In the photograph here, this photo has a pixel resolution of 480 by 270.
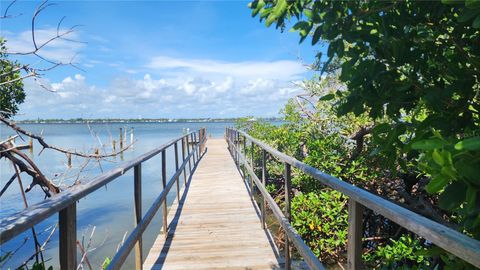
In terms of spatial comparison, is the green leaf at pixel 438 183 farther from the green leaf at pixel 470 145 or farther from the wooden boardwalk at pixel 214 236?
the wooden boardwalk at pixel 214 236

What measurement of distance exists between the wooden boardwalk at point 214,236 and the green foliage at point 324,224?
620mm

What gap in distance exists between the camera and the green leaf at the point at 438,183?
0.89 m

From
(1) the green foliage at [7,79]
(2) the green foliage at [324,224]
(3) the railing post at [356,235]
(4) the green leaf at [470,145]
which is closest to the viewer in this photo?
(4) the green leaf at [470,145]

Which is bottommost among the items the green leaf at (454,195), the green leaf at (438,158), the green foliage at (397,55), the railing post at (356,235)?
→ the railing post at (356,235)

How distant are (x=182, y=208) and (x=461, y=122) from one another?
467 centimetres

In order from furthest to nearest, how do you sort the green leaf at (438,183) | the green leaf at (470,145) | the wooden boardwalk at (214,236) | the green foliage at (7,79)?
the wooden boardwalk at (214,236), the green foliage at (7,79), the green leaf at (438,183), the green leaf at (470,145)

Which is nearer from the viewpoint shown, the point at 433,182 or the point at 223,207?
the point at 433,182

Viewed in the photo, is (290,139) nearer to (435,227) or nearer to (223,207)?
(223,207)

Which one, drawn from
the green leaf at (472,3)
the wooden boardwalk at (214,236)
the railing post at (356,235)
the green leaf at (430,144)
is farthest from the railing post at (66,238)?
the wooden boardwalk at (214,236)

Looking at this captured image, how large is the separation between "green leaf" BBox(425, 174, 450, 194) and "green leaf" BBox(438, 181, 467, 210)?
0.08 m

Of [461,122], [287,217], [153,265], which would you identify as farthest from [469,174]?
[153,265]

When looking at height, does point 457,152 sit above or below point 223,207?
above

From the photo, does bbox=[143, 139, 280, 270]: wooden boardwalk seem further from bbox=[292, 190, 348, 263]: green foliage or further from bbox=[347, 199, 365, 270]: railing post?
bbox=[347, 199, 365, 270]: railing post

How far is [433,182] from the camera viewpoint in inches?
36.0
